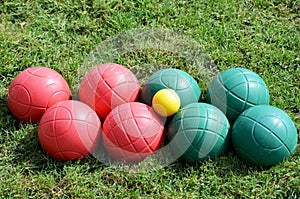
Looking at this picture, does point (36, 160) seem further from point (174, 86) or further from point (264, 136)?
point (264, 136)

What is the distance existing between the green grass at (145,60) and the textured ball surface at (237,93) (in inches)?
16.4

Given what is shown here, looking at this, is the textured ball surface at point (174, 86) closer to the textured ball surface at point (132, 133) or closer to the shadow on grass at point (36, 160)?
the textured ball surface at point (132, 133)

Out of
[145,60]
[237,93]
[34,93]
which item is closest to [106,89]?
[34,93]

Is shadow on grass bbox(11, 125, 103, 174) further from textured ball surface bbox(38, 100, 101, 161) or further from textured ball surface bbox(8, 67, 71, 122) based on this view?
textured ball surface bbox(8, 67, 71, 122)

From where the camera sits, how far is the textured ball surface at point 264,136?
491cm

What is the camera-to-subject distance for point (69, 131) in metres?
4.94

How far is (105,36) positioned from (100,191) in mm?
2060

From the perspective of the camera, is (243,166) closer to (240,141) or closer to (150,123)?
(240,141)

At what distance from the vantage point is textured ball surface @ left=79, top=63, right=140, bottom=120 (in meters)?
5.21

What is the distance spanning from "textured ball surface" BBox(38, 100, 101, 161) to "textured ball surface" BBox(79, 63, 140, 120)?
15cm

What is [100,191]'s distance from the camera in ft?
16.2

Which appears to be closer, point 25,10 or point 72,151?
point 72,151

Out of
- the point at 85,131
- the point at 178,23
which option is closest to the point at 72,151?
the point at 85,131

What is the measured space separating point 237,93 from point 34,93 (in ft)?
5.86
